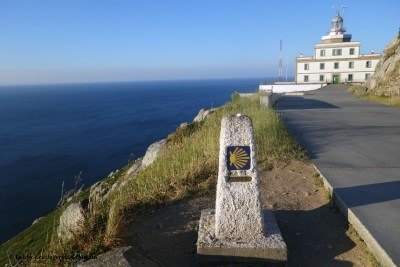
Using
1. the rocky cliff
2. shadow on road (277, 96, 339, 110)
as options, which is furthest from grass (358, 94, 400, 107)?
shadow on road (277, 96, 339, 110)

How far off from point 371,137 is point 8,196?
1105 inches

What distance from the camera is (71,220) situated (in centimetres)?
518

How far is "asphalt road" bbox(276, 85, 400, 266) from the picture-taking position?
177 inches

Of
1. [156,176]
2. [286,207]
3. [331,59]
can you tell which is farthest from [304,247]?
[331,59]

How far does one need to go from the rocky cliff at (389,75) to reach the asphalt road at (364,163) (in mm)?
9049

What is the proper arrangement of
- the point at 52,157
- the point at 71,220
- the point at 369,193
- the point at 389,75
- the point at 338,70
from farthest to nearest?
the point at 338,70
the point at 52,157
the point at 389,75
the point at 369,193
the point at 71,220

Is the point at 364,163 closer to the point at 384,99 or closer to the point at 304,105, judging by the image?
the point at 304,105

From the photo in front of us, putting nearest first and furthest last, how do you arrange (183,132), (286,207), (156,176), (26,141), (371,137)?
1. (286,207)
2. (156,176)
3. (371,137)
4. (183,132)
5. (26,141)

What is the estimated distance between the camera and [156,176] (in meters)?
6.73

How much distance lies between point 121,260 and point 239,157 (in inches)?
70.6

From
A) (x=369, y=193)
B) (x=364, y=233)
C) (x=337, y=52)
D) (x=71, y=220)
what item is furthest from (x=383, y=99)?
(x=337, y=52)

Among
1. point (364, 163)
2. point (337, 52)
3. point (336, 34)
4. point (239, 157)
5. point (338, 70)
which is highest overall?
point (336, 34)

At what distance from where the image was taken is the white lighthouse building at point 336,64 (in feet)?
155

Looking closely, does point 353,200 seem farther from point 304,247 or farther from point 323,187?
point 304,247
